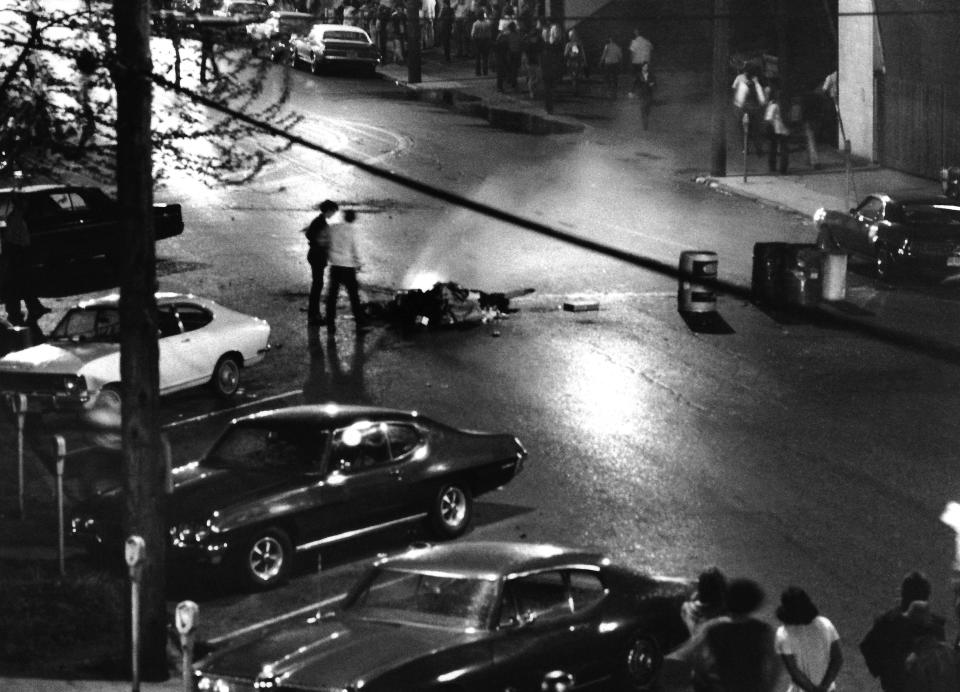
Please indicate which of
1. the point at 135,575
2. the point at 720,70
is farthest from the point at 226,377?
the point at 720,70

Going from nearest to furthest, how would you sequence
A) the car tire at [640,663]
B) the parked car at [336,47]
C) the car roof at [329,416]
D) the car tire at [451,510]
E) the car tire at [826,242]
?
the car tire at [640,663] → the car roof at [329,416] → the car tire at [451,510] → the car tire at [826,242] → the parked car at [336,47]

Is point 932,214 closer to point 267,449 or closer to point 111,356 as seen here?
point 111,356

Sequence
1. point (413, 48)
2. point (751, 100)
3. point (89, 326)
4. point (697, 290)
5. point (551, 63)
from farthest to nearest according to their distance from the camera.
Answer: point (413, 48)
point (551, 63)
point (751, 100)
point (697, 290)
point (89, 326)

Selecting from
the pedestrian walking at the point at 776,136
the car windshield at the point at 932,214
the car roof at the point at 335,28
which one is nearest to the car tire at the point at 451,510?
the car windshield at the point at 932,214

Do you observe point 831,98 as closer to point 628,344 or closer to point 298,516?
point 628,344

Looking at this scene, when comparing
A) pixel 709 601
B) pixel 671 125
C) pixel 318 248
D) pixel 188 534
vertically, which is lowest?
pixel 188 534

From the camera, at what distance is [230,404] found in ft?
62.4

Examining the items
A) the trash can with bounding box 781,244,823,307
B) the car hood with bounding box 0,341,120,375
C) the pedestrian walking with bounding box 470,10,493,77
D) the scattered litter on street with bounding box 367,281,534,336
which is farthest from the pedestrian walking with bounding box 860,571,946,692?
the pedestrian walking with bounding box 470,10,493,77

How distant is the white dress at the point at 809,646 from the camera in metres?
8.73

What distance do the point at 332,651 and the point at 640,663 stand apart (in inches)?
83.2

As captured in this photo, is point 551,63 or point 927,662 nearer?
point 927,662

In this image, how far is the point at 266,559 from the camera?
508 inches

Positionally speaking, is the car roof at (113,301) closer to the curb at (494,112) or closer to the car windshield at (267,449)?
the car windshield at (267,449)

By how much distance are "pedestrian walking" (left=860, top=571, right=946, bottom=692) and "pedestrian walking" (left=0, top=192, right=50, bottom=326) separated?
15.3 metres
